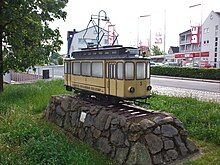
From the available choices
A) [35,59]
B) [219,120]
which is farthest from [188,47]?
[219,120]

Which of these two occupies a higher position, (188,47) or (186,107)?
(188,47)

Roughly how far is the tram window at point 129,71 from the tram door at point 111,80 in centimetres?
35

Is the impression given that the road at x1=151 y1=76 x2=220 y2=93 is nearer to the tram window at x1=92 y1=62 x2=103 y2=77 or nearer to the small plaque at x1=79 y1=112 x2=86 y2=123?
the tram window at x1=92 y1=62 x2=103 y2=77

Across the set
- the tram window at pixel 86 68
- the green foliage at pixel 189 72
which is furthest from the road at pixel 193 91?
the tram window at pixel 86 68

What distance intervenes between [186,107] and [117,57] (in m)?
3.24

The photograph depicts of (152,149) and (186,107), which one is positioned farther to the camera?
(186,107)

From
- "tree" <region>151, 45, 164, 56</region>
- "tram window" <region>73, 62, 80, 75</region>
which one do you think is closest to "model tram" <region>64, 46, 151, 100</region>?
"tram window" <region>73, 62, 80, 75</region>

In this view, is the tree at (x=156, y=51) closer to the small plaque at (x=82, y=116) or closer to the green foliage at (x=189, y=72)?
the green foliage at (x=189, y=72)

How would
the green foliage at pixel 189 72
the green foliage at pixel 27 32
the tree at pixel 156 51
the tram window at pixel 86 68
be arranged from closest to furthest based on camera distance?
the tram window at pixel 86 68, the green foliage at pixel 27 32, the green foliage at pixel 189 72, the tree at pixel 156 51

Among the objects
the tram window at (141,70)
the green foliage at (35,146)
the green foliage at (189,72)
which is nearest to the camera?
the green foliage at (35,146)

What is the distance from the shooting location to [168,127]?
541 cm

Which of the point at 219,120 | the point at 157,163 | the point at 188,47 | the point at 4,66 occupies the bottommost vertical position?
the point at 157,163

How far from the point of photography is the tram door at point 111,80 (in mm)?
5938

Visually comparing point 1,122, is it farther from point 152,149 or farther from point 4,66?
point 4,66
